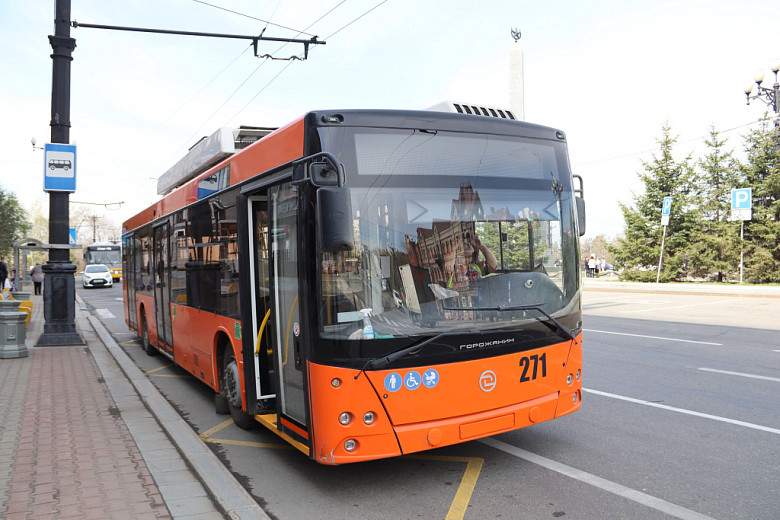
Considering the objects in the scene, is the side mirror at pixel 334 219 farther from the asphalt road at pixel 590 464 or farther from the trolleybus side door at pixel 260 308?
the asphalt road at pixel 590 464

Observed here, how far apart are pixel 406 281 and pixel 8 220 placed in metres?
52.0

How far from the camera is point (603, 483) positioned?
4.34 metres

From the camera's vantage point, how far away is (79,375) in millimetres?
8812

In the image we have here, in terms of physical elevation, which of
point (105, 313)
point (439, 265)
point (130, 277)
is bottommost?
point (105, 313)

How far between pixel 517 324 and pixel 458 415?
84 cm

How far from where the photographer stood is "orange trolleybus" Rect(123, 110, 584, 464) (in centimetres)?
396

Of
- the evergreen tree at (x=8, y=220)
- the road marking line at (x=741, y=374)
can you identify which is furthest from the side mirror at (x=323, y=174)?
the evergreen tree at (x=8, y=220)

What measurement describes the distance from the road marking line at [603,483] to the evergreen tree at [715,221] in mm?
29633

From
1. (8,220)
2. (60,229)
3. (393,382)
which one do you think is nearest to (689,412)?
(393,382)

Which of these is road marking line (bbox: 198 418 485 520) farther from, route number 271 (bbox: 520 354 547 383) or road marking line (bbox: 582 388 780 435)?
road marking line (bbox: 582 388 780 435)

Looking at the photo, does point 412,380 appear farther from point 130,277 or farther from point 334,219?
point 130,277

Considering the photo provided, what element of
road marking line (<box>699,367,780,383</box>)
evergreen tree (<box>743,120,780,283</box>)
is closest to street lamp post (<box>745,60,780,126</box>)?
evergreen tree (<box>743,120,780,283</box>)

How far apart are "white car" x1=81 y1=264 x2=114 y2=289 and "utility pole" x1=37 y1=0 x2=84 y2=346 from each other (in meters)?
29.2

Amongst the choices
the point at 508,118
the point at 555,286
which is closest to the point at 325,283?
the point at 555,286
